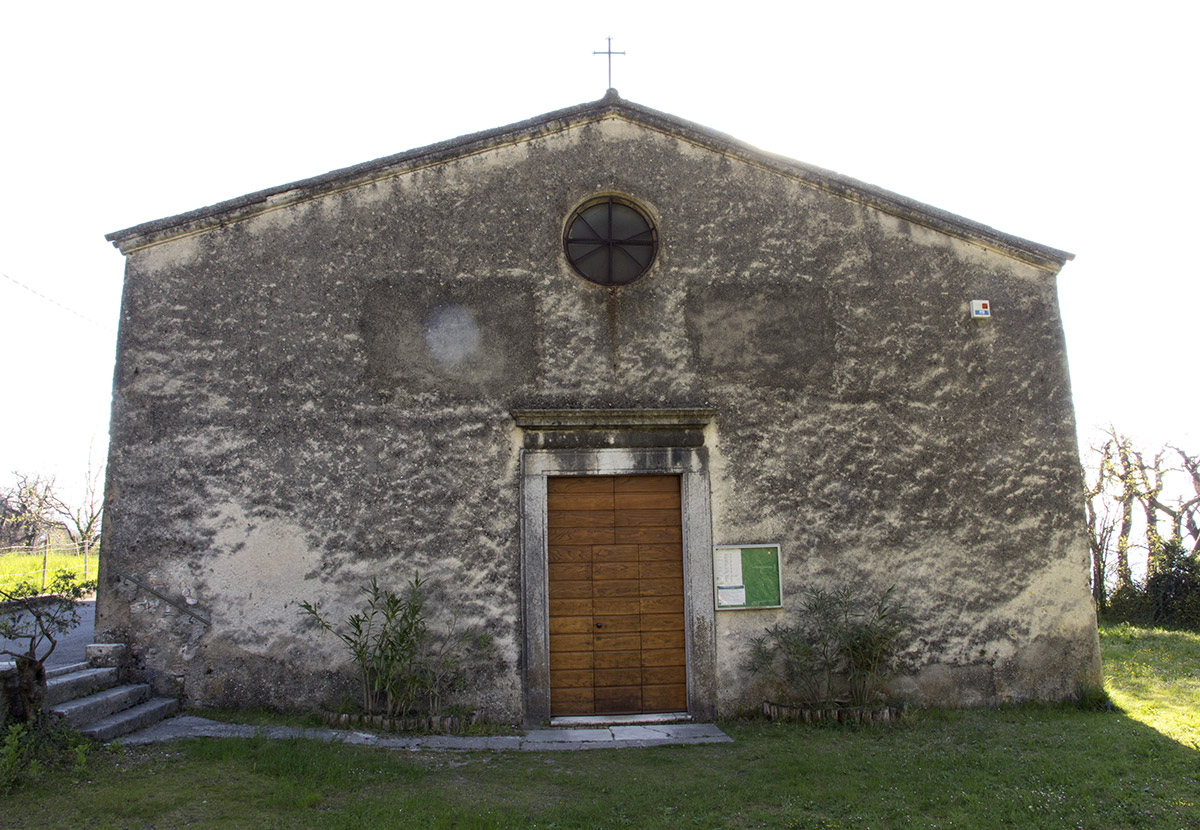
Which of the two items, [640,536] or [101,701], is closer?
[101,701]

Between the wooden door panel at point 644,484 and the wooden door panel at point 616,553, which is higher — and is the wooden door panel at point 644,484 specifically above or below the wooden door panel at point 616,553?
above

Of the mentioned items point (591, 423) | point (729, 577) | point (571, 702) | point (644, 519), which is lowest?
point (571, 702)

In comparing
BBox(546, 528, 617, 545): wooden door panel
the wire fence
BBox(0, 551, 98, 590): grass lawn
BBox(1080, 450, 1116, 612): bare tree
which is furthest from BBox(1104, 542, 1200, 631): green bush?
BBox(0, 551, 98, 590): grass lawn

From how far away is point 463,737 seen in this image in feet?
21.2

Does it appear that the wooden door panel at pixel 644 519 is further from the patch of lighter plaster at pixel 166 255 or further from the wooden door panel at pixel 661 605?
the patch of lighter plaster at pixel 166 255

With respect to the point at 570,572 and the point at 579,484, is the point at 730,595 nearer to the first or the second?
the point at 570,572

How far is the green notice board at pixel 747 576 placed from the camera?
7.11 metres

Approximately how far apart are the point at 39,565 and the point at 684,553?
21.0m

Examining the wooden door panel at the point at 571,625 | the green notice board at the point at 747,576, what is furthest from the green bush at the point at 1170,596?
the wooden door panel at the point at 571,625

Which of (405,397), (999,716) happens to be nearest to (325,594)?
(405,397)

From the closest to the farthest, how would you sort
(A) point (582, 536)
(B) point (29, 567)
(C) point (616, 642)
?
(C) point (616, 642)
(A) point (582, 536)
(B) point (29, 567)

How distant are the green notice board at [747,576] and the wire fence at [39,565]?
1230cm

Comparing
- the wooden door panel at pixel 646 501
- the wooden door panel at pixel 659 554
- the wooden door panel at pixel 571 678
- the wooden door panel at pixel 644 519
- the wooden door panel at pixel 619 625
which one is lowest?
the wooden door panel at pixel 571 678

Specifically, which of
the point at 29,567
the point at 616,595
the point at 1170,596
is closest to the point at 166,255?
the point at 616,595
